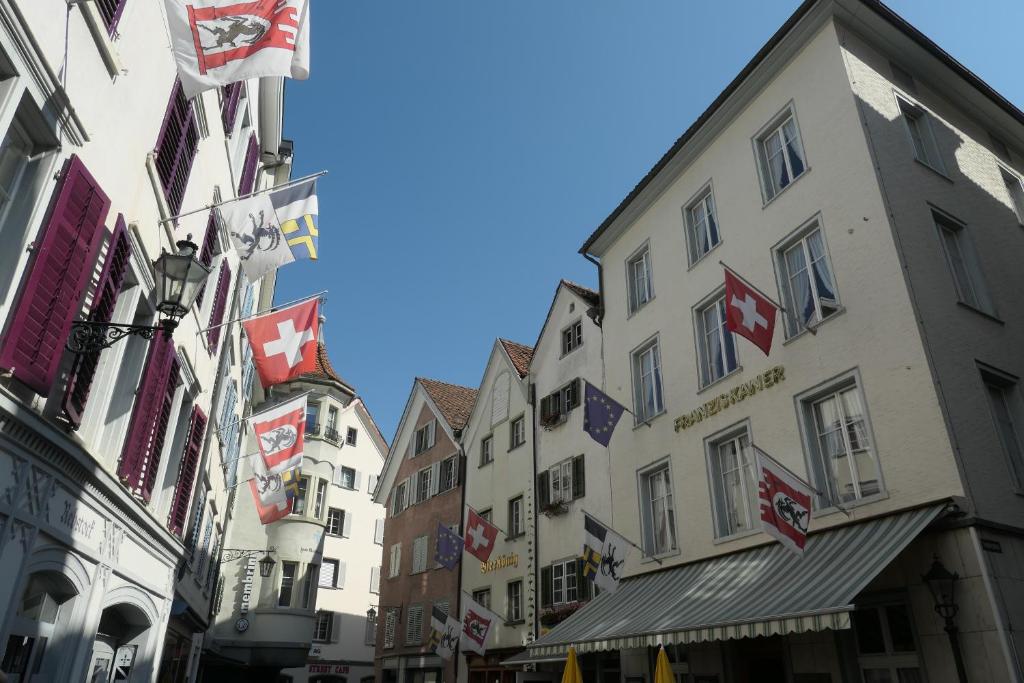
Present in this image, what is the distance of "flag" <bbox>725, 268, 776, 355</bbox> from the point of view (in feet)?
40.4

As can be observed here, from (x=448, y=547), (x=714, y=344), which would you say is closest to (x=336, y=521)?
(x=448, y=547)

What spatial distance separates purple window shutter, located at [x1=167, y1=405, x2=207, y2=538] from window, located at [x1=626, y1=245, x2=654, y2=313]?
1117cm

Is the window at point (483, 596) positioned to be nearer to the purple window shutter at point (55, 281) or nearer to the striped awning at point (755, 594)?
the striped awning at point (755, 594)

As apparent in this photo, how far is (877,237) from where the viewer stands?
11945 millimetres

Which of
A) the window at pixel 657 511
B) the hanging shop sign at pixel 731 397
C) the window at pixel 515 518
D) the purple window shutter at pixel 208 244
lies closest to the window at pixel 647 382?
the hanging shop sign at pixel 731 397

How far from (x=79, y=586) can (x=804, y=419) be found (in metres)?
11.4

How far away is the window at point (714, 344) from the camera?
15.2 m

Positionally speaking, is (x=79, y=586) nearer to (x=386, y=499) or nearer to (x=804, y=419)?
(x=804, y=419)

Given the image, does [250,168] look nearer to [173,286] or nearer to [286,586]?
[173,286]

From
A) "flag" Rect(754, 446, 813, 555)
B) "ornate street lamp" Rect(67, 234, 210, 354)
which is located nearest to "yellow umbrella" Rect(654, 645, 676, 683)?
"flag" Rect(754, 446, 813, 555)

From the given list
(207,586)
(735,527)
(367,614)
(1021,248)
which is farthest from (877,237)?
(367,614)

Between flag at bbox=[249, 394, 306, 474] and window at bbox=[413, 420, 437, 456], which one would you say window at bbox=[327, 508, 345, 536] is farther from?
flag at bbox=[249, 394, 306, 474]

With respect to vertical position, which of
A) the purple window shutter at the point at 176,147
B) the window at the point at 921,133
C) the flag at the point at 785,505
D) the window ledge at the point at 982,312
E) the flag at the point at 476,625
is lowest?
the flag at the point at 476,625

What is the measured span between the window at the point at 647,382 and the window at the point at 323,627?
25.4 meters
